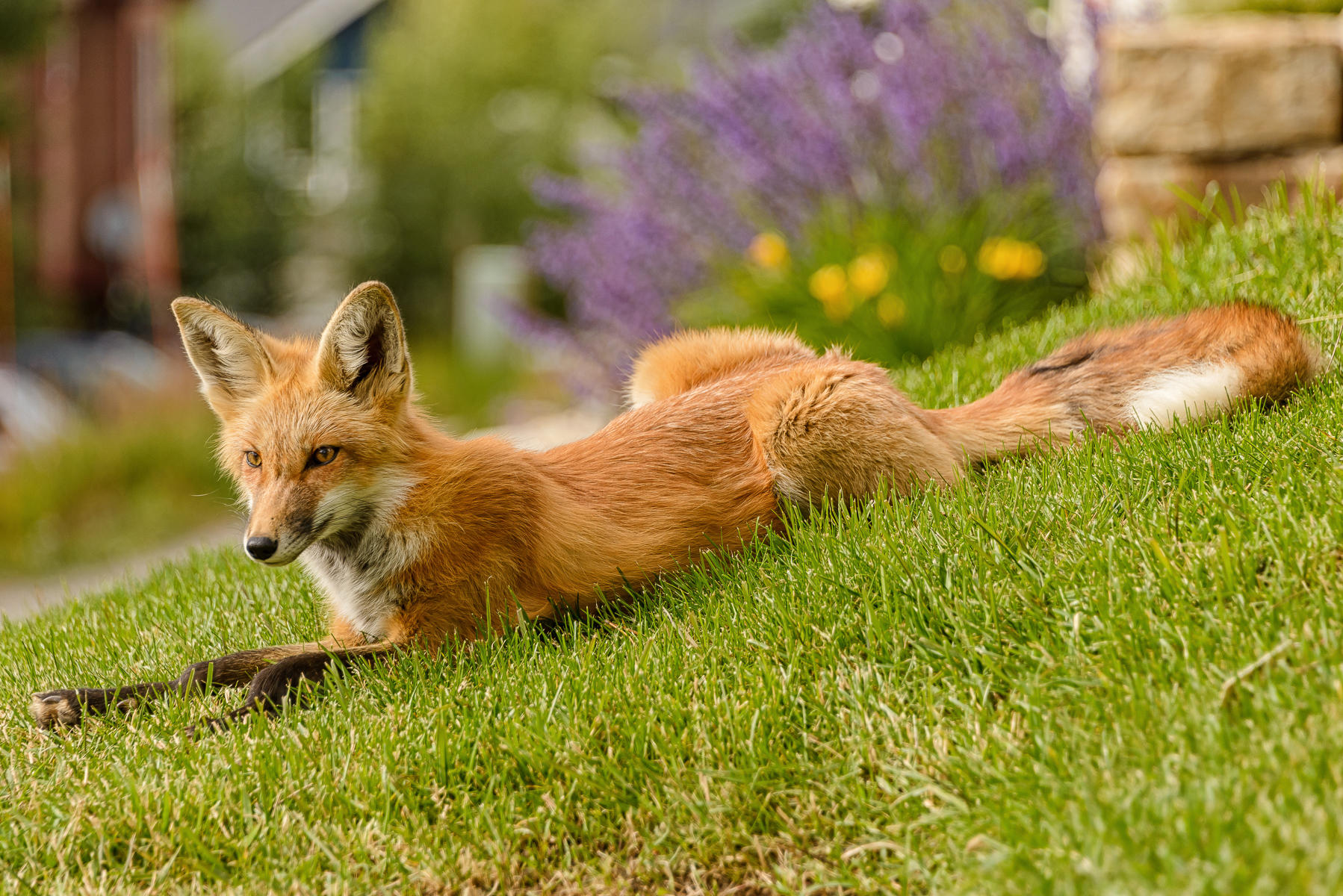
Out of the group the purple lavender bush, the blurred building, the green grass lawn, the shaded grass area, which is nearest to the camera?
the green grass lawn

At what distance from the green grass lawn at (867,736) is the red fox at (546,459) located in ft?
0.57

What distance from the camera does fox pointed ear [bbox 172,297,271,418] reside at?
3389 mm

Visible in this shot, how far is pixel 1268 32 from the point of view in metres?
6.73

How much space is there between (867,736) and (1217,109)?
5.77 meters

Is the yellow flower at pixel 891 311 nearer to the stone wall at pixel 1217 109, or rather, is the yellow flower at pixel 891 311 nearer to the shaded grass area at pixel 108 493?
the stone wall at pixel 1217 109

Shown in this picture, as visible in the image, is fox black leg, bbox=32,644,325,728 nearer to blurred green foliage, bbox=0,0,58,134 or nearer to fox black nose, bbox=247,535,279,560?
fox black nose, bbox=247,535,279,560

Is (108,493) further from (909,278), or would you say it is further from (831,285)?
(909,278)

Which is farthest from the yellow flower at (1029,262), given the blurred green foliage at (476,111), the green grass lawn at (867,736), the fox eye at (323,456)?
the blurred green foliage at (476,111)

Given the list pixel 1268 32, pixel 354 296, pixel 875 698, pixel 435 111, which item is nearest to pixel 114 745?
pixel 354 296

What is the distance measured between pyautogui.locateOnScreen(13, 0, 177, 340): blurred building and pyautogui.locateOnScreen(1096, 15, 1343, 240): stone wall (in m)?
16.4

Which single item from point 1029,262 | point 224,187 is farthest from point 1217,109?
point 224,187

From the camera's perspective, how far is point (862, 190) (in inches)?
337

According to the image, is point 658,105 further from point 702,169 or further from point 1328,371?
point 1328,371

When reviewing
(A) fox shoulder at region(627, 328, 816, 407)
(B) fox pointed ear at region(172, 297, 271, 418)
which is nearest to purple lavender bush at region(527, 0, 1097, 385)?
(A) fox shoulder at region(627, 328, 816, 407)
